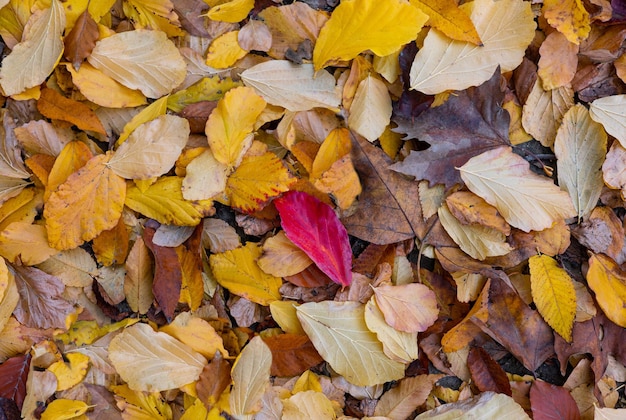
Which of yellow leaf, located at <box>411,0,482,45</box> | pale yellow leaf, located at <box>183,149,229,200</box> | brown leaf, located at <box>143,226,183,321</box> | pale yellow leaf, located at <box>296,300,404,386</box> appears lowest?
pale yellow leaf, located at <box>296,300,404,386</box>

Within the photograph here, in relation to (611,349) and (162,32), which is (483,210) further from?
(162,32)

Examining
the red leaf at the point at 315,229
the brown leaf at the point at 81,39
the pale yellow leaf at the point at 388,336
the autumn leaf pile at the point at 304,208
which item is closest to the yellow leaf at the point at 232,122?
the autumn leaf pile at the point at 304,208

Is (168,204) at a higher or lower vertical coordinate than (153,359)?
higher

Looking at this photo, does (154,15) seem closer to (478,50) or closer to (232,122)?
(232,122)

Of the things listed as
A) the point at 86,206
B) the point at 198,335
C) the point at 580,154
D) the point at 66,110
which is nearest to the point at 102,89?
the point at 66,110

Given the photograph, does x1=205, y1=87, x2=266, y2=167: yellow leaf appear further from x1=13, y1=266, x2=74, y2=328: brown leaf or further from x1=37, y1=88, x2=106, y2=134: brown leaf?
x1=13, y1=266, x2=74, y2=328: brown leaf

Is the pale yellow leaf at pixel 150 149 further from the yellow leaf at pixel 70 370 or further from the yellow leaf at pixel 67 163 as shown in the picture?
the yellow leaf at pixel 70 370

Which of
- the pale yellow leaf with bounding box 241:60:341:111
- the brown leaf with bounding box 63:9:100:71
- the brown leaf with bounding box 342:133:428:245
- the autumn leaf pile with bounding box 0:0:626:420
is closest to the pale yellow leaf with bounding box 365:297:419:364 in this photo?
the autumn leaf pile with bounding box 0:0:626:420
